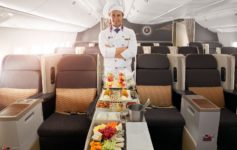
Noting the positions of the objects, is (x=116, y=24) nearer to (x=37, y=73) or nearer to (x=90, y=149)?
(x=37, y=73)

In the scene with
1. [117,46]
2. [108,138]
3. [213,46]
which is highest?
[213,46]

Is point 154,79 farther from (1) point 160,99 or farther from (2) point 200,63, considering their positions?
(2) point 200,63

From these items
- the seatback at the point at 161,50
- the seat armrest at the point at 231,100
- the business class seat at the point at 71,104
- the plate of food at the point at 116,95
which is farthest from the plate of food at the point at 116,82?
the seatback at the point at 161,50

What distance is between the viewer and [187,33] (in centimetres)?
1085

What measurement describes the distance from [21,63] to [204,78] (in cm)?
250

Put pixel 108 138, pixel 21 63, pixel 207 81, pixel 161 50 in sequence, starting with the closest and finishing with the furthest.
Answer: pixel 108 138 → pixel 21 63 → pixel 207 81 → pixel 161 50

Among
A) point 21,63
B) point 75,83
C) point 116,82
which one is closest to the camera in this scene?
point 116,82

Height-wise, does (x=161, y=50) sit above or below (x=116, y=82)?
above

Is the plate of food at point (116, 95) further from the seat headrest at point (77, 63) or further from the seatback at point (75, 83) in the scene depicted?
the seat headrest at point (77, 63)

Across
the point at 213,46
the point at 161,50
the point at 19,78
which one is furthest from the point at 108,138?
the point at 213,46

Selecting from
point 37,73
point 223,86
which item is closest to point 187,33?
point 223,86

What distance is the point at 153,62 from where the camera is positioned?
3.16 metres

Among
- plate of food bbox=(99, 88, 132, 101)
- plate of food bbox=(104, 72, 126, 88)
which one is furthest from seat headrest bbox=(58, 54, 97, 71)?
plate of food bbox=(99, 88, 132, 101)

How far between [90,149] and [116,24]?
1.88m
